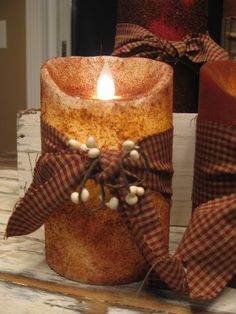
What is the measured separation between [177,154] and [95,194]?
0.21 m

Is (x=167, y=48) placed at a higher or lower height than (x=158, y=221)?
higher

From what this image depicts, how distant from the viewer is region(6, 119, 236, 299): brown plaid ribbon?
0.46 meters

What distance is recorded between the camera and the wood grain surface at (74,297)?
45cm

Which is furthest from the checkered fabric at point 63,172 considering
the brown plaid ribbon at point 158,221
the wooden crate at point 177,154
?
the wooden crate at point 177,154

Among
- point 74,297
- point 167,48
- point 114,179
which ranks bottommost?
point 74,297

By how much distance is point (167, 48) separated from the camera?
64cm

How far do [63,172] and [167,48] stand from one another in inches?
10.5

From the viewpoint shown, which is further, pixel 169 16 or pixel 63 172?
pixel 169 16

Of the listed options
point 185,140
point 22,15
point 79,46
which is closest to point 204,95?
point 185,140

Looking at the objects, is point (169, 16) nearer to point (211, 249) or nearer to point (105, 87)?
point (105, 87)

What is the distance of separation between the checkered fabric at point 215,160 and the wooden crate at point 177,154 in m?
0.13

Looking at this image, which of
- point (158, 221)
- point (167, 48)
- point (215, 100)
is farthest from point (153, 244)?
point (167, 48)

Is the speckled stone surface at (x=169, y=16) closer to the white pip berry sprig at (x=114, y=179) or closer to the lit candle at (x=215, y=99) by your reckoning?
the lit candle at (x=215, y=99)

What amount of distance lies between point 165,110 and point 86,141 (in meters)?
0.09
